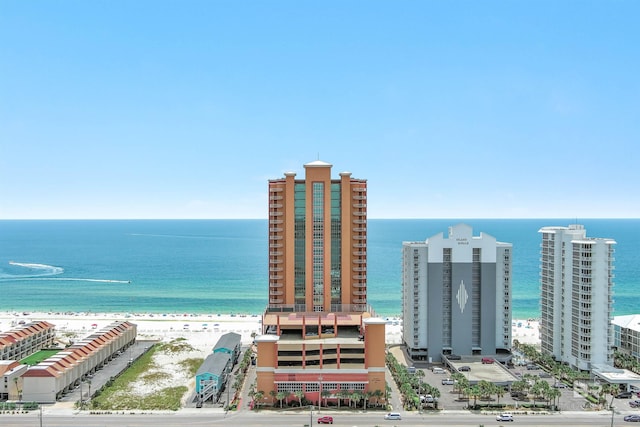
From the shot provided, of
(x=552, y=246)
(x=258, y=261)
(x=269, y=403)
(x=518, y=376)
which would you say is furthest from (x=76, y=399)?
(x=258, y=261)

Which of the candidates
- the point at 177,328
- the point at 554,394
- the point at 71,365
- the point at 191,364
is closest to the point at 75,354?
the point at 71,365

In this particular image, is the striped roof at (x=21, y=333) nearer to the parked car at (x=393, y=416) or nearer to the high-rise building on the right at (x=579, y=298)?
the parked car at (x=393, y=416)

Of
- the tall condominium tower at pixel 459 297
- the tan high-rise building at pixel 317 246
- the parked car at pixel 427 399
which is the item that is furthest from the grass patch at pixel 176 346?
the parked car at pixel 427 399

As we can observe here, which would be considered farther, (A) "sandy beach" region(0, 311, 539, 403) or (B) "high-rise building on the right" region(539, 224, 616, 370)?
(A) "sandy beach" region(0, 311, 539, 403)

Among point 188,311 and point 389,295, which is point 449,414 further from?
point 389,295

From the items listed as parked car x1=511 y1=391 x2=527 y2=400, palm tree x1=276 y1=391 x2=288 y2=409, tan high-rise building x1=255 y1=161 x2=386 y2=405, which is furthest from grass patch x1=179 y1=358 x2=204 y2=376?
parked car x1=511 y1=391 x2=527 y2=400

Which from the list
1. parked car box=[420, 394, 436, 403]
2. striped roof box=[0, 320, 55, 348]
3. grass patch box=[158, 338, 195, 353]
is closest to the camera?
parked car box=[420, 394, 436, 403]

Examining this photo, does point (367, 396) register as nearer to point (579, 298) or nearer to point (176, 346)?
point (579, 298)

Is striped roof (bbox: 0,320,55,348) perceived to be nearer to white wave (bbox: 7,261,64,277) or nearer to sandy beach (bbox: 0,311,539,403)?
sandy beach (bbox: 0,311,539,403)
